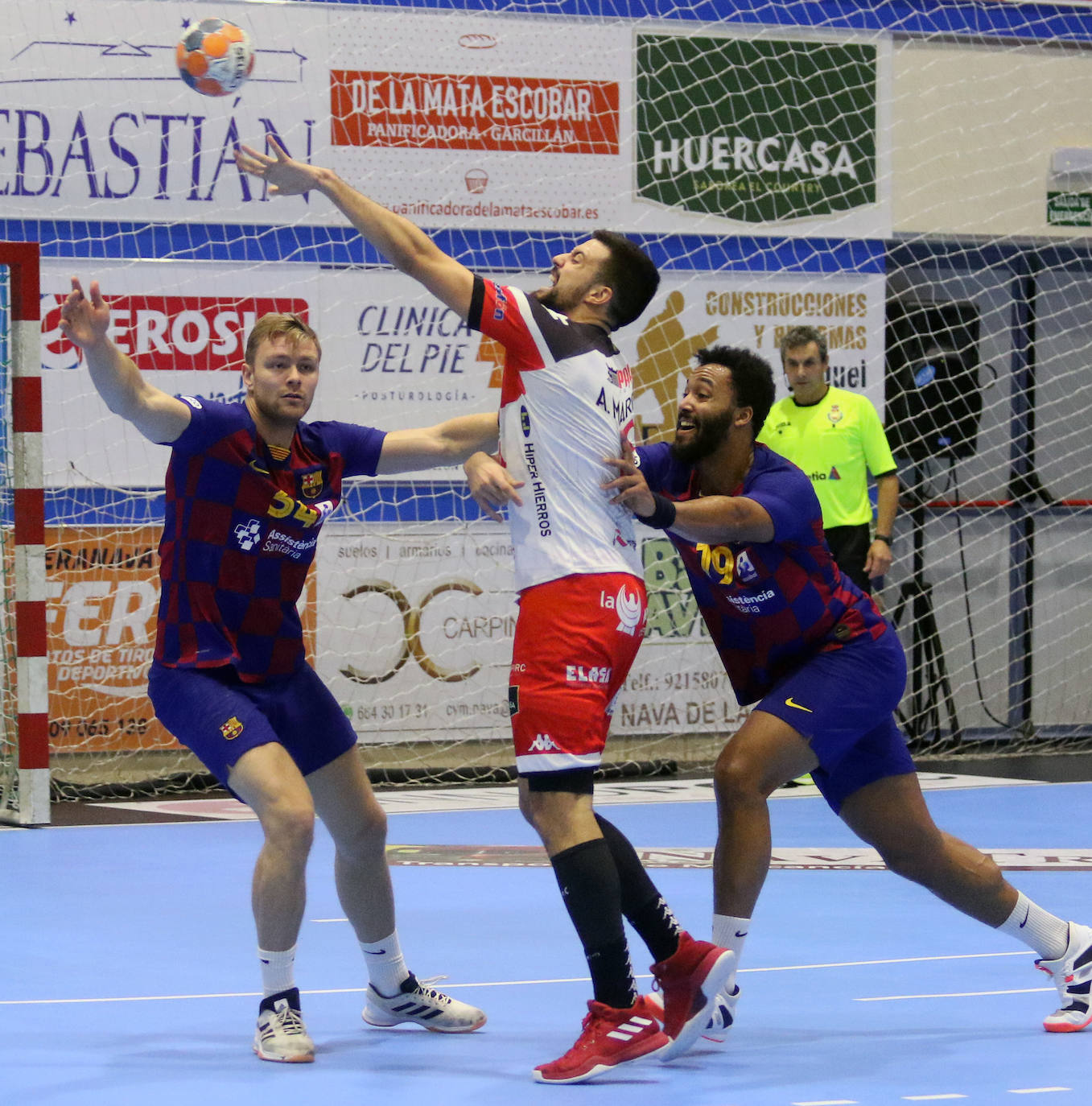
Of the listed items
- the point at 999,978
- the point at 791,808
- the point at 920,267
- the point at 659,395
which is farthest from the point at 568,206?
the point at 999,978

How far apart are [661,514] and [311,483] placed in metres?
0.98

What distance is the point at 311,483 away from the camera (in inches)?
202

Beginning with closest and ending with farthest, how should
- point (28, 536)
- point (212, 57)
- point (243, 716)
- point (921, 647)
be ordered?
point (243, 716) < point (212, 57) < point (28, 536) < point (921, 647)

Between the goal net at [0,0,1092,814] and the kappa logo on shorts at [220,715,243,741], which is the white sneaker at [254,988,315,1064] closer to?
the kappa logo on shorts at [220,715,243,741]

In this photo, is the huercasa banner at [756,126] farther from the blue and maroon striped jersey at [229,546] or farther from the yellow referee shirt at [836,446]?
the blue and maroon striped jersey at [229,546]

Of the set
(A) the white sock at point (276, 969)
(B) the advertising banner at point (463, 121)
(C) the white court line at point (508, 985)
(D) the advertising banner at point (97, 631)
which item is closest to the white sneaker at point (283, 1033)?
(A) the white sock at point (276, 969)

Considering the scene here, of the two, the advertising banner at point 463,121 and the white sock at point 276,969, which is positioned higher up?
the advertising banner at point 463,121

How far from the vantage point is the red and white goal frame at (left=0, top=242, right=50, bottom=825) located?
885 cm

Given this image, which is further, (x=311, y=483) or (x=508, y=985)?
(x=508, y=985)

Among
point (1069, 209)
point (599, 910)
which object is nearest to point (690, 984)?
point (599, 910)

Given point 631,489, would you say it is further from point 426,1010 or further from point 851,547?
point 851,547

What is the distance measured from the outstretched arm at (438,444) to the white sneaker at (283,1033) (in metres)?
1.42

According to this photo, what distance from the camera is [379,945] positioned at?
16.8ft

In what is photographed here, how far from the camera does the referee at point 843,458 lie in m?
9.84
